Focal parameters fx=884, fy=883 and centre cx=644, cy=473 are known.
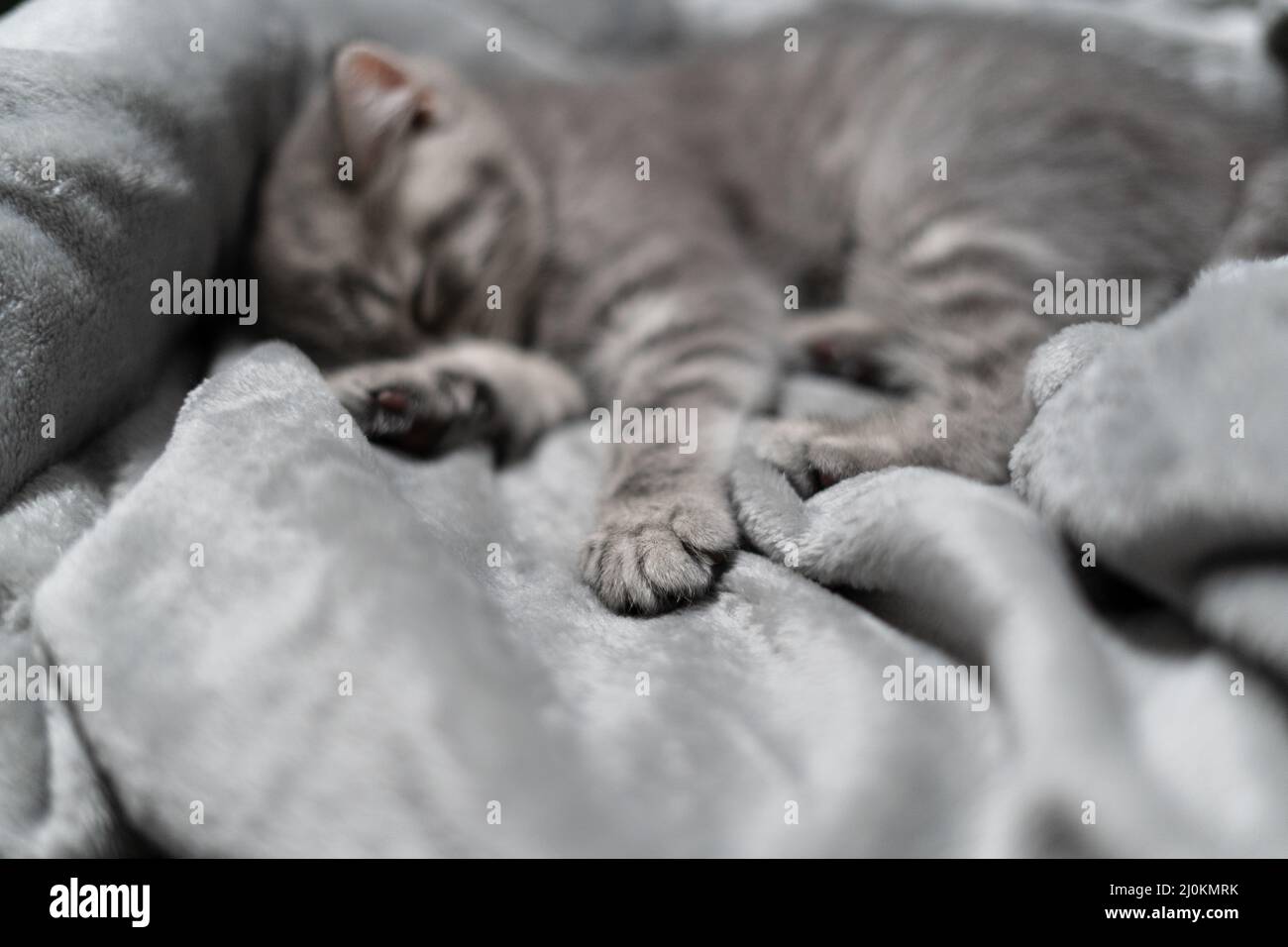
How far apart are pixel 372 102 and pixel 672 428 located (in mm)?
632

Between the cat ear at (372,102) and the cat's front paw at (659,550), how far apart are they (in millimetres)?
656

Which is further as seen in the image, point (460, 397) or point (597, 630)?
point (460, 397)

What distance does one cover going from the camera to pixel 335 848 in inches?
21.3

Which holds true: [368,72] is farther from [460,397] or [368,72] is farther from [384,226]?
[460,397]

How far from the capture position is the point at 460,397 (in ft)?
3.39

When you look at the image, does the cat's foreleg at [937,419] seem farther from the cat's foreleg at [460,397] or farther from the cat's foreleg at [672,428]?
the cat's foreleg at [460,397]

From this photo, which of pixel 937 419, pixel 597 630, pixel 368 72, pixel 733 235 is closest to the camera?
pixel 597 630

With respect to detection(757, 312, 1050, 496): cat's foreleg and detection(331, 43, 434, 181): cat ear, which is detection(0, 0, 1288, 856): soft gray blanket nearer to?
detection(757, 312, 1050, 496): cat's foreleg

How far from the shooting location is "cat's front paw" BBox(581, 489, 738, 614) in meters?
0.80

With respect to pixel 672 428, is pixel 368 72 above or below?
above

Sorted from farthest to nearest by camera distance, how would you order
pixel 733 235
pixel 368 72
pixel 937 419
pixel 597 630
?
pixel 733 235, pixel 368 72, pixel 937 419, pixel 597 630

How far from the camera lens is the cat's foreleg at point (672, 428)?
2.68 feet

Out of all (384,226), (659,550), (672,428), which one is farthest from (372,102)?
(659,550)

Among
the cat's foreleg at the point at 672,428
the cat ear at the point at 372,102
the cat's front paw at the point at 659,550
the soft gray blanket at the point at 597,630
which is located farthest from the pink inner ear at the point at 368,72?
the cat's front paw at the point at 659,550
